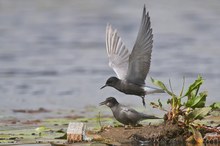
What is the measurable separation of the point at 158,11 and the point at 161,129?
2028cm

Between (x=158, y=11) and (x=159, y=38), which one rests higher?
(x=158, y=11)

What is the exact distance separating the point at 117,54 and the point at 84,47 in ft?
33.5

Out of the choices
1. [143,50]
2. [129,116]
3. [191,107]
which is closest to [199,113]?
[191,107]

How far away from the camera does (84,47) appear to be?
23.0 metres

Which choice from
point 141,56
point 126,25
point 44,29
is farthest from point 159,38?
point 141,56

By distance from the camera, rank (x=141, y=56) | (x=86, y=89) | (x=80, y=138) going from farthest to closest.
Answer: (x=86, y=89) < (x=141, y=56) < (x=80, y=138)

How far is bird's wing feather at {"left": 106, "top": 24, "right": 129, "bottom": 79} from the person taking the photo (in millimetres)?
12549

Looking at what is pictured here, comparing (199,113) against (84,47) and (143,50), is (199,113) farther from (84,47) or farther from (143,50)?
(84,47)

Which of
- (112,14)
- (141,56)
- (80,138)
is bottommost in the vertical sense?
(80,138)

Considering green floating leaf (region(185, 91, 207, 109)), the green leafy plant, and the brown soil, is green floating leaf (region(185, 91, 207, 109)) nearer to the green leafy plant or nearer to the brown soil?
the green leafy plant

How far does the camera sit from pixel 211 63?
19578 millimetres

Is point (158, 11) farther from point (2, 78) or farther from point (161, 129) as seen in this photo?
point (161, 129)

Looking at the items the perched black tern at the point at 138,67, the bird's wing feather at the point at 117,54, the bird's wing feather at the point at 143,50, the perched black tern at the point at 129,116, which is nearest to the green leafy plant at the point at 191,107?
the perched black tern at the point at 129,116

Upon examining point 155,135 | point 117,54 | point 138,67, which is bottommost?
point 155,135
